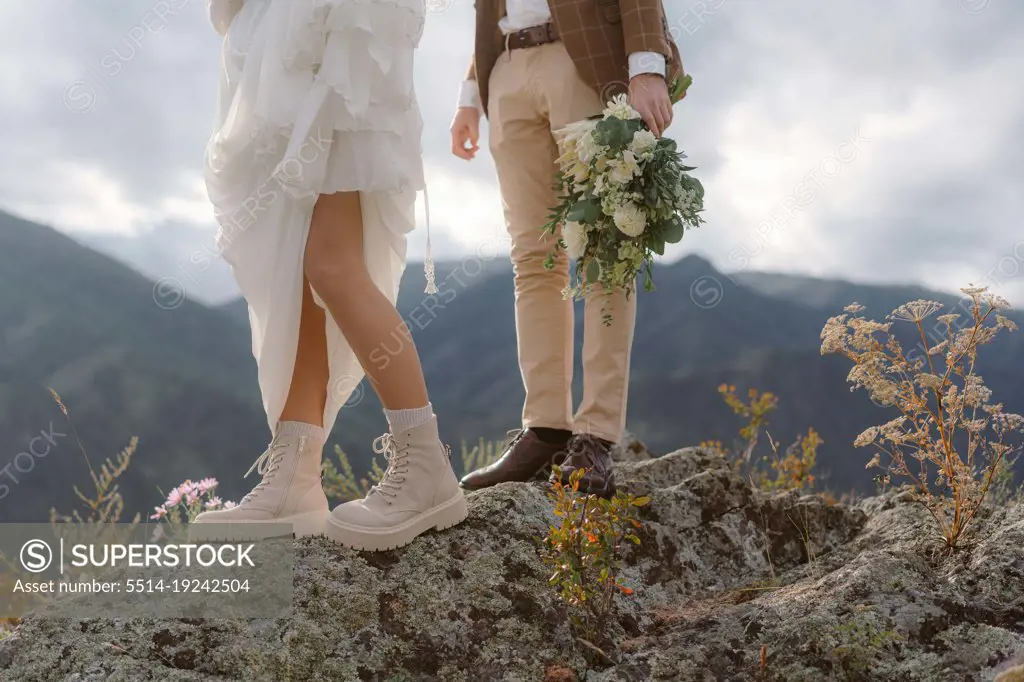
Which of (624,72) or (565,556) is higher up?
(624,72)

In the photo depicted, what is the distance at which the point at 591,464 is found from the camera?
Answer: 3205 mm

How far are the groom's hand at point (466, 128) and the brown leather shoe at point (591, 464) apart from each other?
1.34 meters

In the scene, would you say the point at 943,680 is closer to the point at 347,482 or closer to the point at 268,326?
the point at 268,326

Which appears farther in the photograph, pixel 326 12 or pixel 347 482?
pixel 347 482

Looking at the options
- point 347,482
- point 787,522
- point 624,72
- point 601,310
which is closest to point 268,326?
point 601,310

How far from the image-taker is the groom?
10.5 ft

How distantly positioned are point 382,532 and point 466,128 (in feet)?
6.33

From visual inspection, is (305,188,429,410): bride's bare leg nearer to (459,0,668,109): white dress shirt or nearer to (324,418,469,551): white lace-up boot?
(324,418,469,551): white lace-up boot

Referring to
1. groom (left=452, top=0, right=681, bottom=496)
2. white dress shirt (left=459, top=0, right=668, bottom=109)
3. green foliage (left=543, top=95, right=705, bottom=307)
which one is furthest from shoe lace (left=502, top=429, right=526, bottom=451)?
white dress shirt (left=459, top=0, right=668, bottom=109)

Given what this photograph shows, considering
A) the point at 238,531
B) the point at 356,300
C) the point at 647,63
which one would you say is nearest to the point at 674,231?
the point at 647,63

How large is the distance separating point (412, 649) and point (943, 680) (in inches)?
53.0

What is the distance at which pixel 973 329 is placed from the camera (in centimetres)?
287

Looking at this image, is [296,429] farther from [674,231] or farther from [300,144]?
[674,231]

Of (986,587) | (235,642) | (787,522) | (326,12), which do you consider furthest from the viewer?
(787,522)
